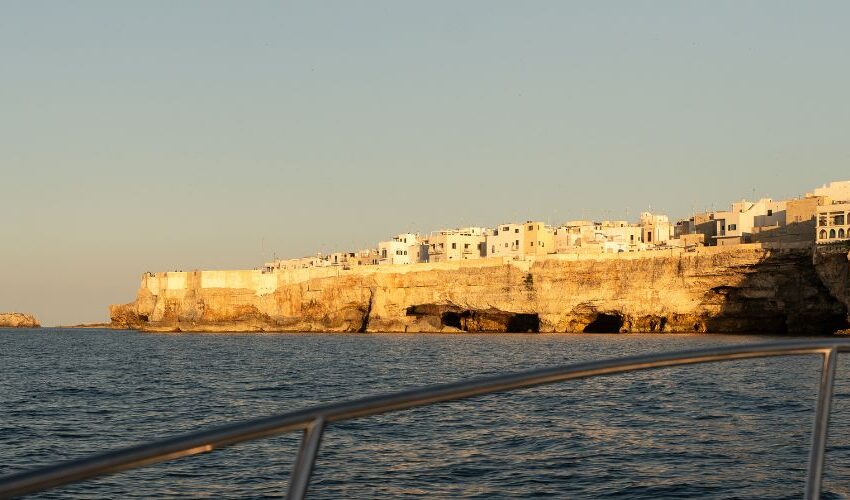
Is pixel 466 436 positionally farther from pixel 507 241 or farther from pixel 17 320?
pixel 17 320

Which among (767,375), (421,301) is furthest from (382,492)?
(421,301)

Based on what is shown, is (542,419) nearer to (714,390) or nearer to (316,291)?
(714,390)

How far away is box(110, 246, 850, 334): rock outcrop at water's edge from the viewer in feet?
222

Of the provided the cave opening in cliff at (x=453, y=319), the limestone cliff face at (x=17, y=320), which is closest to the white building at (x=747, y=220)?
the cave opening in cliff at (x=453, y=319)

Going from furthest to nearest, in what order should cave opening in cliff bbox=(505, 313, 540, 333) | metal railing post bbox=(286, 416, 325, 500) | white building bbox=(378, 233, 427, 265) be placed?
white building bbox=(378, 233, 427, 265) → cave opening in cliff bbox=(505, 313, 540, 333) → metal railing post bbox=(286, 416, 325, 500)

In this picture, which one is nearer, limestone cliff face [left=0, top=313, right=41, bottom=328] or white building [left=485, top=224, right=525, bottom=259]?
white building [left=485, top=224, right=525, bottom=259]

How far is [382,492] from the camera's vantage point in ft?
43.1

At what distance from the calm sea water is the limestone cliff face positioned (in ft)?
553

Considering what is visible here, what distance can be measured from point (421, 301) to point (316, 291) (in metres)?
11.2

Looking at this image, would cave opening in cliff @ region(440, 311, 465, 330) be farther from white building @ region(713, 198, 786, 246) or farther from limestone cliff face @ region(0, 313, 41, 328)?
limestone cliff face @ region(0, 313, 41, 328)

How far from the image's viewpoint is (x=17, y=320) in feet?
642

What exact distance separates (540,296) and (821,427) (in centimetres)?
7634

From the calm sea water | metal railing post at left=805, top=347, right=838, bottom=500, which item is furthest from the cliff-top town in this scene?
metal railing post at left=805, top=347, right=838, bottom=500

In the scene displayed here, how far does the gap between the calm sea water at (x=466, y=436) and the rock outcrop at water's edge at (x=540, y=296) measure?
99.4 ft
